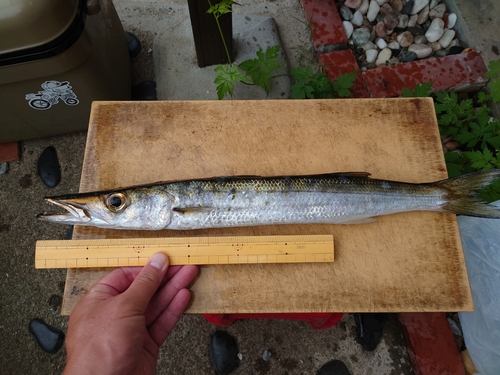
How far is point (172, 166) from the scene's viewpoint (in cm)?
A: 262

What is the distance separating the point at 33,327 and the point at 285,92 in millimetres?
3633

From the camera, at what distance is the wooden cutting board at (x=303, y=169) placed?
2324 millimetres

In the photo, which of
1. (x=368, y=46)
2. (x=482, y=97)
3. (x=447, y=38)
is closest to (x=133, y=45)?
(x=368, y=46)

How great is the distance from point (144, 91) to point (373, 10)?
307cm

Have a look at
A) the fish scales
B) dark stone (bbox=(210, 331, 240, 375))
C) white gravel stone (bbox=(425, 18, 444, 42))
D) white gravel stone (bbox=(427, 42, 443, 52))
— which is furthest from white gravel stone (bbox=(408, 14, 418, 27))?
dark stone (bbox=(210, 331, 240, 375))

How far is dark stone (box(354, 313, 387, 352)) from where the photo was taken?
329 cm

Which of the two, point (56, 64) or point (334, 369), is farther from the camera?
point (334, 369)

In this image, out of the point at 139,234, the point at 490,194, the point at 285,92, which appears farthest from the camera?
the point at 285,92

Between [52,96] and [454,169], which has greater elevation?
[52,96]

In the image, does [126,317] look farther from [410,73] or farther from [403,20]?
[403,20]

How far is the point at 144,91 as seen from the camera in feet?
13.8

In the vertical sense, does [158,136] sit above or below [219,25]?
below

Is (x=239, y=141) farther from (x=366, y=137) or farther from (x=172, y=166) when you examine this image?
(x=366, y=137)

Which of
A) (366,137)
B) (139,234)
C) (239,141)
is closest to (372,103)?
(366,137)
